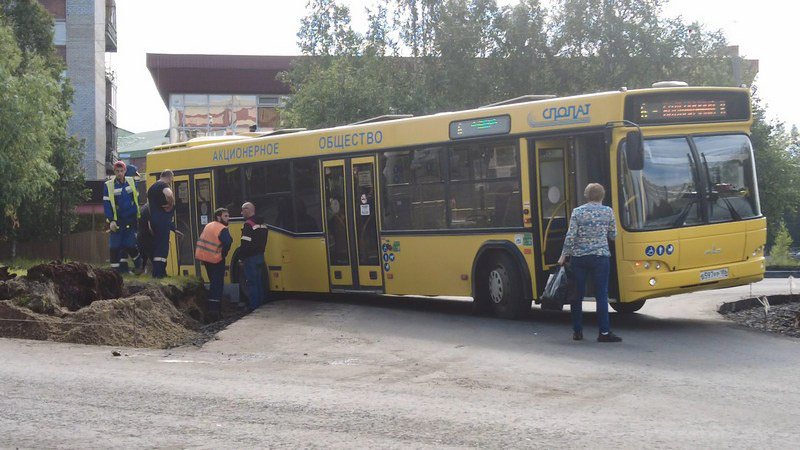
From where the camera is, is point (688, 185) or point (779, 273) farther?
point (779, 273)

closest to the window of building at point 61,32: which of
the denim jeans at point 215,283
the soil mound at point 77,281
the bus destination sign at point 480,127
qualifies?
the denim jeans at point 215,283

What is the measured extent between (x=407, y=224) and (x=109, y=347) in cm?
556

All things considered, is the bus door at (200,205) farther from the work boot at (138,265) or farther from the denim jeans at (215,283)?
the denim jeans at (215,283)

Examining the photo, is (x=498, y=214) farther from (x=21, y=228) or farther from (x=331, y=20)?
(x=331, y=20)

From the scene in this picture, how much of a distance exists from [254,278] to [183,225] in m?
4.15

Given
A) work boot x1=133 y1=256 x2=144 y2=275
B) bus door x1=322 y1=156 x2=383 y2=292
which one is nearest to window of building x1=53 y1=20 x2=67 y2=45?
work boot x1=133 y1=256 x2=144 y2=275

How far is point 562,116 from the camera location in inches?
547

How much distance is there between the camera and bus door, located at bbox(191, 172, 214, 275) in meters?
20.5

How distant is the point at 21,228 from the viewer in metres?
47.8

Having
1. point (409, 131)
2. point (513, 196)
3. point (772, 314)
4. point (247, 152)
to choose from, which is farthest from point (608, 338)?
point (247, 152)

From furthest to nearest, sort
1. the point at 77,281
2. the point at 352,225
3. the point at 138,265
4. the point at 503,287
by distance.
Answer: the point at 138,265 → the point at 352,225 → the point at 503,287 → the point at 77,281

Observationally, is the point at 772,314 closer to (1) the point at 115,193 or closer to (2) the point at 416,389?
(2) the point at 416,389

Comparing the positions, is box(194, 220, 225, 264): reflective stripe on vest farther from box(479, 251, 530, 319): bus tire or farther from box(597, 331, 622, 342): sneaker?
box(597, 331, 622, 342): sneaker

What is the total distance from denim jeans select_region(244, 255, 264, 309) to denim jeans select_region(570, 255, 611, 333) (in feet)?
21.6
